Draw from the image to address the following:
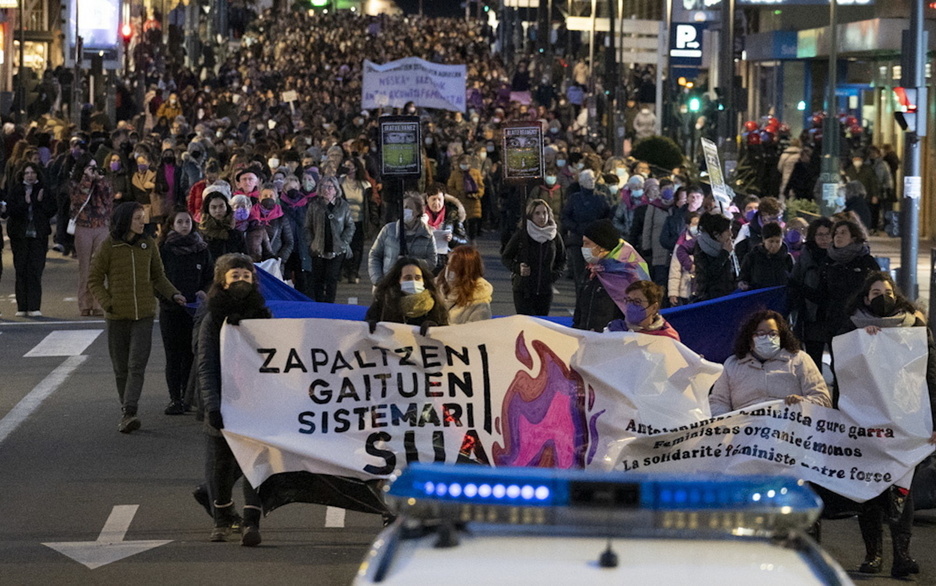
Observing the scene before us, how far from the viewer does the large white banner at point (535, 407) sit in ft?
27.9

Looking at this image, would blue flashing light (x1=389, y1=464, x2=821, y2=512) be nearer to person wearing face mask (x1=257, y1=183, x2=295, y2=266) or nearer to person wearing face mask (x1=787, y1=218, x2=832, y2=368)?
person wearing face mask (x1=787, y1=218, x2=832, y2=368)

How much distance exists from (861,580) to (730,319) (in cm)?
211

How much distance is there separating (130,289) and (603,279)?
133 inches

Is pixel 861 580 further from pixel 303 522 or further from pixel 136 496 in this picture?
pixel 136 496

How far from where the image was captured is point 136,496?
10586 millimetres

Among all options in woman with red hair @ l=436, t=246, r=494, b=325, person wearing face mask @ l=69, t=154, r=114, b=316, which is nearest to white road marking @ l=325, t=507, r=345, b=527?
woman with red hair @ l=436, t=246, r=494, b=325

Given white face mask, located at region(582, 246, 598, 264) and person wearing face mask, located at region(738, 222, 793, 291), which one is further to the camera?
person wearing face mask, located at region(738, 222, 793, 291)

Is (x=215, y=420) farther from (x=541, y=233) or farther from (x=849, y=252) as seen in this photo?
(x=541, y=233)

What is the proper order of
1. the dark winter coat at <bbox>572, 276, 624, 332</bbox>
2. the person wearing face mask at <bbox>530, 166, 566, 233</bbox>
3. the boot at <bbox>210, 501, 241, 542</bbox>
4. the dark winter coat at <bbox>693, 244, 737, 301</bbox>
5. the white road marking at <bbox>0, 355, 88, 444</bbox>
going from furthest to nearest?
the person wearing face mask at <bbox>530, 166, 566, 233</bbox>
the dark winter coat at <bbox>693, 244, 737, 301</bbox>
the white road marking at <bbox>0, 355, 88, 444</bbox>
the dark winter coat at <bbox>572, 276, 624, 332</bbox>
the boot at <bbox>210, 501, 241, 542</bbox>

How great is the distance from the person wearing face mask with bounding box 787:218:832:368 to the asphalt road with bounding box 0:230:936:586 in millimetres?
2813

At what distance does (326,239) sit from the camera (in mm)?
19781

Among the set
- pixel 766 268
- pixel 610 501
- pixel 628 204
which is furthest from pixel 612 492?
pixel 628 204

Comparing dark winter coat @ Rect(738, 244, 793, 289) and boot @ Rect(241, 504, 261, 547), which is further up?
dark winter coat @ Rect(738, 244, 793, 289)

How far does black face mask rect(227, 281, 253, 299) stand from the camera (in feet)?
30.2
